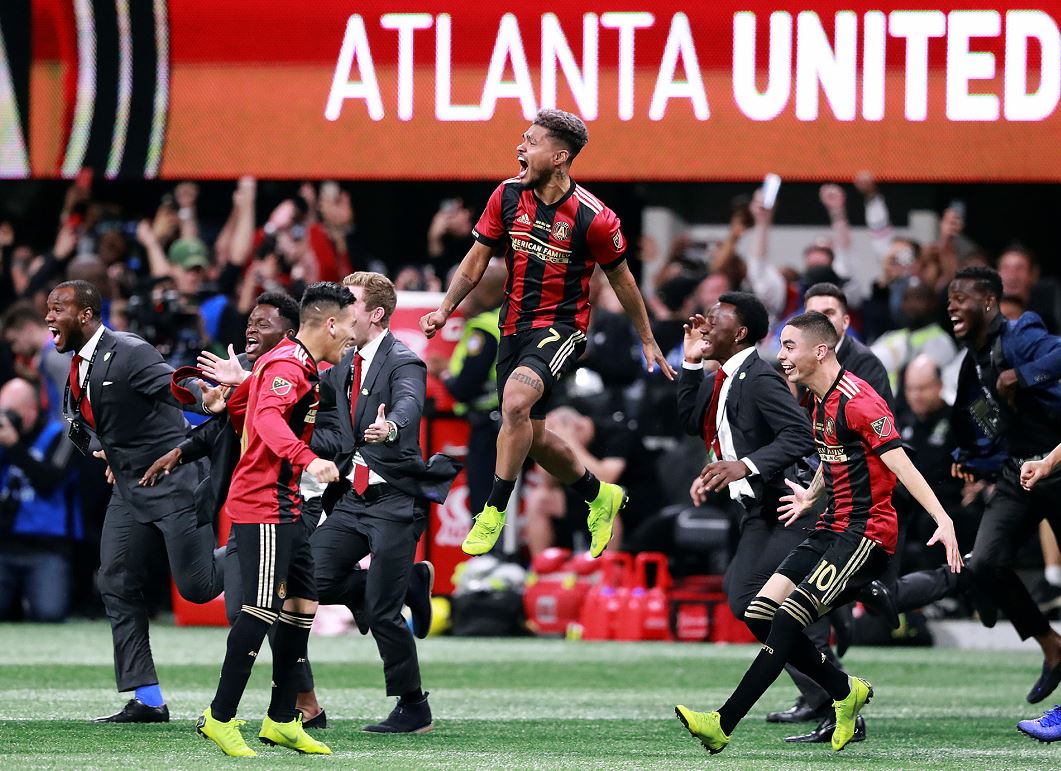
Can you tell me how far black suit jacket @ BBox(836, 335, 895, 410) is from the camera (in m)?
9.83

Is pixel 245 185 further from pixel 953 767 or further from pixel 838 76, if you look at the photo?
pixel 953 767

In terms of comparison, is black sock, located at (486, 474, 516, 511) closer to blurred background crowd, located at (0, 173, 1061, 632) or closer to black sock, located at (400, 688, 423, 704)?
black sock, located at (400, 688, 423, 704)

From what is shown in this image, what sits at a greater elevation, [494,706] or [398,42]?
[398,42]

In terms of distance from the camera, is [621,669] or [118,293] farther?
[118,293]

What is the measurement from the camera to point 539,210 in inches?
355

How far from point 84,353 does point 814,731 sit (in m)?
4.02

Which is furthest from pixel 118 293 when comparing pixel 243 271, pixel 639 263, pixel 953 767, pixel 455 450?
pixel 953 767

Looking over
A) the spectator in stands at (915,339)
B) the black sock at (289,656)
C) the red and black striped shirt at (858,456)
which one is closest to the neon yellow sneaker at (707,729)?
the red and black striped shirt at (858,456)

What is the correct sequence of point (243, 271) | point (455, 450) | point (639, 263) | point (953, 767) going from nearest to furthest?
point (953, 767) < point (455, 450) < point (243, 271) < point (639, 263)

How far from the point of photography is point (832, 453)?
27.8 feet

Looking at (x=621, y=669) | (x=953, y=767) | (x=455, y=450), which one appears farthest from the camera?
(x=455, y=450)

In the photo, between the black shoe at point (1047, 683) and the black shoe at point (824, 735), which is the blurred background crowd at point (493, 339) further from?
the black shoe at point (824, 735)

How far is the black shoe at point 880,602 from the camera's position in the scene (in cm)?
968

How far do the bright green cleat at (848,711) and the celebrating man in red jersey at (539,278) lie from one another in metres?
1.82
